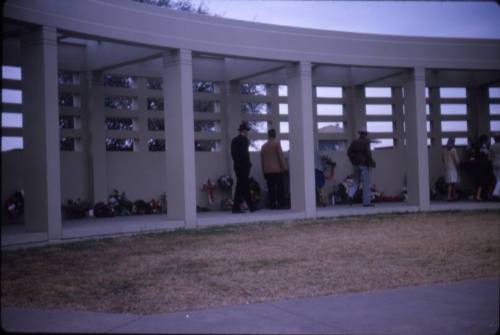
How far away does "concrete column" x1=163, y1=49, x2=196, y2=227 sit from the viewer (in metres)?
9.67

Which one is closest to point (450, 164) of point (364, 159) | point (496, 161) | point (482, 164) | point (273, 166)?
point (482, 164)

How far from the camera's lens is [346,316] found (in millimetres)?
4270

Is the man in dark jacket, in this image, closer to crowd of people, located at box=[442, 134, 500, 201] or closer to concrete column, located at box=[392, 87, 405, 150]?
concrete column, located at box=[392, 87, 405, 150]

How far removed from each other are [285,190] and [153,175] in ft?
11.2

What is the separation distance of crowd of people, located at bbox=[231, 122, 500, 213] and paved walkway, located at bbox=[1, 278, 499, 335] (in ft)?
22.2

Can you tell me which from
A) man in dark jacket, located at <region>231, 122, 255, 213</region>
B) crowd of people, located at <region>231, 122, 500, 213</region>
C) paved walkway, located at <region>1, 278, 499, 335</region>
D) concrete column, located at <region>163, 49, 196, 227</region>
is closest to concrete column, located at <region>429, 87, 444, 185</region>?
crowd of people, located at <region>231, 122, 500, 213</region>

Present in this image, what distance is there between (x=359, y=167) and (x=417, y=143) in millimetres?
1454

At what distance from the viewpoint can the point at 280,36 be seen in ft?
36.8

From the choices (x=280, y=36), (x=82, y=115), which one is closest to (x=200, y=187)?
(x=82, y=115)

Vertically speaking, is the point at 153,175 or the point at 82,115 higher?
the point at 82,115

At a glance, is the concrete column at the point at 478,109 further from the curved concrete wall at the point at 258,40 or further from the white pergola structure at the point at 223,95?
the curved concrete wall at the point at 258,40

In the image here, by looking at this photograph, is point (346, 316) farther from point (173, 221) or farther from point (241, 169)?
point (241, 169)

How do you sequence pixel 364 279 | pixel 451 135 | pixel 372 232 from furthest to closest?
1. pixel 451 135
2. pixel 372 232
3. pixel 364 279

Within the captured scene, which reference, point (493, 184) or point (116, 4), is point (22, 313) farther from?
point (493, 184)
